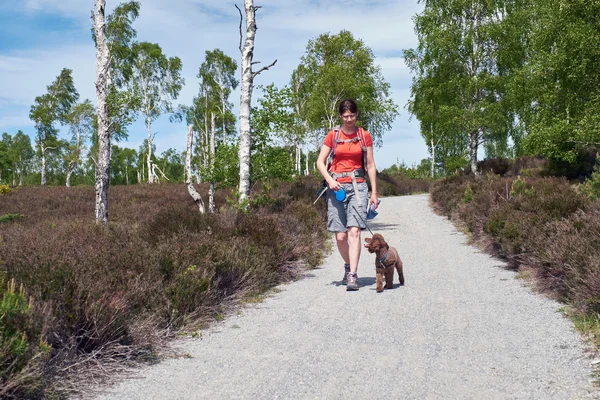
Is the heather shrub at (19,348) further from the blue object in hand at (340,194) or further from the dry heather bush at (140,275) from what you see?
the blue object in hand at (340,194)

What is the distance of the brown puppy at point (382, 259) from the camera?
6.29 meters

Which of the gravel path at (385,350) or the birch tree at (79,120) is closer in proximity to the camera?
the gravel path at (385,350)

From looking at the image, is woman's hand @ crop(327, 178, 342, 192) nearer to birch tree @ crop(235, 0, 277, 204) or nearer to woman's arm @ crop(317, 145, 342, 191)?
woman's arm @ crop(317, 145, 342, 191)

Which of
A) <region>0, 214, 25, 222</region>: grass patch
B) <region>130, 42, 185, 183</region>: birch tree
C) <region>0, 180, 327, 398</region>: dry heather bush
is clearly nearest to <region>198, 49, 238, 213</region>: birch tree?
<region>130, 42, 185, 183</region>: birch tree

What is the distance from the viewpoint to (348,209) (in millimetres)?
6488

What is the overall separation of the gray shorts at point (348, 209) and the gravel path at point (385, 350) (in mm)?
877

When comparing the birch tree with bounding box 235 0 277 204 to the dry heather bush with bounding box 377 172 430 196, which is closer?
the birch tree with bounding box 235 0 277 204

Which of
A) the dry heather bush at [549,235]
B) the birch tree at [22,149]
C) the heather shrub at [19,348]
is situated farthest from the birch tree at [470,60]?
the birch tree at [22,149]

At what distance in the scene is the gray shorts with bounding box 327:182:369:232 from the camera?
21.1ft

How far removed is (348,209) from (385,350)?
8.61 feet

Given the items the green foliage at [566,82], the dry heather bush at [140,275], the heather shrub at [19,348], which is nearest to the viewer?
the heather shrub at [19,348]

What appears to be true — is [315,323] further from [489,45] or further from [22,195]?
[489,45]

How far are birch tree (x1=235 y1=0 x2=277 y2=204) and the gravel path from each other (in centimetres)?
599

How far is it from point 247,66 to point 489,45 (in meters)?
18.3
